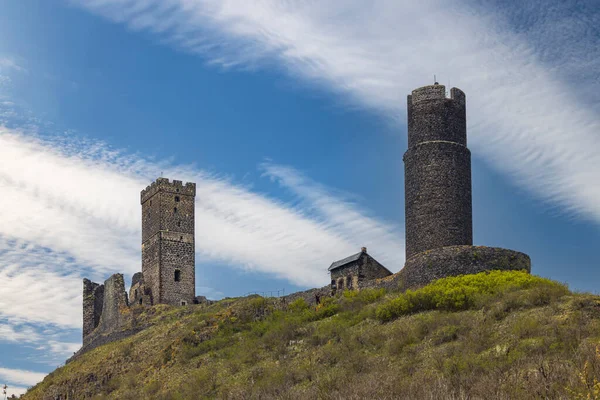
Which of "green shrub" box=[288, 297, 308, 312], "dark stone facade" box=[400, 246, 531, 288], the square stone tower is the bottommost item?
"green shrub" box=[288, 297, 308, 312]

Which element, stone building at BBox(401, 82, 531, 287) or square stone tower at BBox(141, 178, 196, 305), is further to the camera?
square stone tower at BBox(141, 178, 196, 305)

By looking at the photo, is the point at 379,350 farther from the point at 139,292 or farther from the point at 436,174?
the point at 139,292

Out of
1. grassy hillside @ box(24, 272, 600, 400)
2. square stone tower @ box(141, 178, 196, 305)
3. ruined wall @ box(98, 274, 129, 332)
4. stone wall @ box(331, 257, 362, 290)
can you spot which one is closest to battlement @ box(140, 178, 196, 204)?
square stone tower @ box(141, 178, 196, 305)

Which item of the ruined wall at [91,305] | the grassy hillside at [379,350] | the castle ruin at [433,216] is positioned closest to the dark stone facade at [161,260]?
the ruined wall at [91,305]

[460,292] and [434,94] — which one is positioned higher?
[434,94]

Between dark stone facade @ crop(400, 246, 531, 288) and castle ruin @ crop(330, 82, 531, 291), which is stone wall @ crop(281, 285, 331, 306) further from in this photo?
dark stone facade @ crop(400, 246, 531, 288)

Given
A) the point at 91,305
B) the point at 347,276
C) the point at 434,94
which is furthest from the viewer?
the point at 91,305

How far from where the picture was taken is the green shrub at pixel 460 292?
35594 mm

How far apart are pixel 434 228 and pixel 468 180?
11.1 feet

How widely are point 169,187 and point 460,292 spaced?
34.6 m

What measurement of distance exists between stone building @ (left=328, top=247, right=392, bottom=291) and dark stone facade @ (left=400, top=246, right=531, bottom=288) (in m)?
7.02

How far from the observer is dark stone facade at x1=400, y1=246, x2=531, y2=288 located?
39562mm

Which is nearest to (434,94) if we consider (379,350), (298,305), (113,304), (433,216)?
(433,216)

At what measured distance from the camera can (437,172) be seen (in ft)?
145
